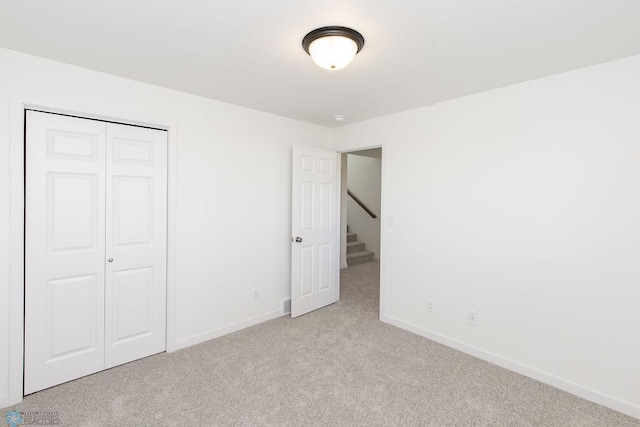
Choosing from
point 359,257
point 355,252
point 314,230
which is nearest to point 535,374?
point 314,230

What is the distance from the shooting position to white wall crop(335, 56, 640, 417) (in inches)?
80.0

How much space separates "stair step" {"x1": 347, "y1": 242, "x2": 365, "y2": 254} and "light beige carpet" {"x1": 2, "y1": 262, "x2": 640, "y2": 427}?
11.7 ft

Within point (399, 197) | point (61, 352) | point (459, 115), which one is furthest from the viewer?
point (399, 197)

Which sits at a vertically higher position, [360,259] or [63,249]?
[63,249]

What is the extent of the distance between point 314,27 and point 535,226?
211 cm

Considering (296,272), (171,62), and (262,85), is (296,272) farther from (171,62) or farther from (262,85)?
(171,62)

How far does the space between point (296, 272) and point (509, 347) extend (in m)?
2.10

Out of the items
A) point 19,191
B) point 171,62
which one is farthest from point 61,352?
point 171,62

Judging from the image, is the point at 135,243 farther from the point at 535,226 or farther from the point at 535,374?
the point at 535,374

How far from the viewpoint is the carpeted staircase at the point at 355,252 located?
244 inches

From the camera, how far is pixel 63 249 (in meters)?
2.26

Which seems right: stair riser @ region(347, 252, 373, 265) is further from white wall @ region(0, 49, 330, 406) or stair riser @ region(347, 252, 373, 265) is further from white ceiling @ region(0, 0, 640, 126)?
white ceiling @ region(0, 0, 640, 126)

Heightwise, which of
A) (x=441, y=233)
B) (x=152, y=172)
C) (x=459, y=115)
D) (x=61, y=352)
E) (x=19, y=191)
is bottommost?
(x=61, y=352)

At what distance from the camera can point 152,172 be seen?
8.64ft
